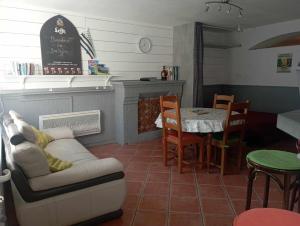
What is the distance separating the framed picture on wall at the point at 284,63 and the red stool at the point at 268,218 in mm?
4429

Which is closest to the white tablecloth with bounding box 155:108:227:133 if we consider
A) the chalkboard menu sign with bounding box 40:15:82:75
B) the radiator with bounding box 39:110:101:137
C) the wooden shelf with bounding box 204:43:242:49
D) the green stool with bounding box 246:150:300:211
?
the green stool with bounding box 246:150:300:211

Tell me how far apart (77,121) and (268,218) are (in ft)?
10.7

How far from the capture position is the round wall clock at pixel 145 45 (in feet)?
14.4

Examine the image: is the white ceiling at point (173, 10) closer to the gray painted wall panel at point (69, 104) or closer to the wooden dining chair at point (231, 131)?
the gray painted wall panel at point (69, 104)

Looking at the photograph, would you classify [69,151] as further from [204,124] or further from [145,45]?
[145,45]

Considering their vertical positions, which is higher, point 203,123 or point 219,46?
point 219,46

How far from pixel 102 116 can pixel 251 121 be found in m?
2.71

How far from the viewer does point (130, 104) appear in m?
4.15

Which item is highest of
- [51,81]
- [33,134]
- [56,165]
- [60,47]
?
[60,47]

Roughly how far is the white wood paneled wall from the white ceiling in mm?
133

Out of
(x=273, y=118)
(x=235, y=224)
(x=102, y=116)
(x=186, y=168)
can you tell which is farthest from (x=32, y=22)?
(x=273, y=118)

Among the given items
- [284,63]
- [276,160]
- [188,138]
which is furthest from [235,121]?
[284,63]

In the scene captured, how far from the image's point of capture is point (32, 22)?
335 cm

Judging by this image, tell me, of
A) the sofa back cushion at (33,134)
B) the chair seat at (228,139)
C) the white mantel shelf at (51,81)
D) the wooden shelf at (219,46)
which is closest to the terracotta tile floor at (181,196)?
the chair seat at (228,139)
